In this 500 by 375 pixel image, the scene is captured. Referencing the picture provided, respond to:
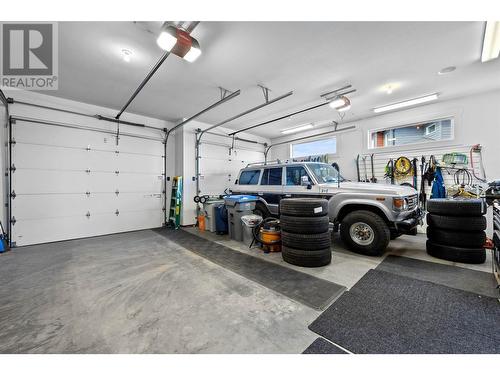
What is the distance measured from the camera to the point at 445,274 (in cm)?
274

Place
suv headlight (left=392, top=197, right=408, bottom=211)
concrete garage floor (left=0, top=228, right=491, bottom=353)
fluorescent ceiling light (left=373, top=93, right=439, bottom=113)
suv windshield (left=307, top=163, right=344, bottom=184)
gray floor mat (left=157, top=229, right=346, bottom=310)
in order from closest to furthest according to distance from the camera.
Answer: concrete garage floor (left=0, top=228, right=491, bottom=353), gray floor mat (left=157, top=229, right=346, bottom=310), suv headlight (left=392, top=197, right=408, bottom=211), suv windshield (left=307, top=163, right=344, bottom=184), fluorescent ceiling light (left=373, top=93, right=439, bottom=113)

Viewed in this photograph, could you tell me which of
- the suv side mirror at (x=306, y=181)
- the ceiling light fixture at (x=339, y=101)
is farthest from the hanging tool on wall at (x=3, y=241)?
the ceiling light fixture at (x=339, y=101)

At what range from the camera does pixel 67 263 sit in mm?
3396

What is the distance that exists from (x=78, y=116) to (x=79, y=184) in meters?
1.80

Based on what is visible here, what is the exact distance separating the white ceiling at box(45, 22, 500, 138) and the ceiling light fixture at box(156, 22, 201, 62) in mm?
282

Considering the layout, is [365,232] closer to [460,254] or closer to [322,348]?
[460,254]

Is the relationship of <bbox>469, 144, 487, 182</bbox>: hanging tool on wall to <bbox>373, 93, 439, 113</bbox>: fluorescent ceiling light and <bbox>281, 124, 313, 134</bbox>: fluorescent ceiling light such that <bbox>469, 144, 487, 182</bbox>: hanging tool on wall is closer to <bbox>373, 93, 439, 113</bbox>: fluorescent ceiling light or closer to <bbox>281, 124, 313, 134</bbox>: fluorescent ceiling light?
<bbox>373, 93, 439, 113</bbox>: fluorescent ceiling light

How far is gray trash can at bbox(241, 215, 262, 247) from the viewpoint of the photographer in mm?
4285

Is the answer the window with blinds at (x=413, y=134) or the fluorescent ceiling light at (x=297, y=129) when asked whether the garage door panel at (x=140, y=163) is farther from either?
the window with blinds at (x=413, y=134)

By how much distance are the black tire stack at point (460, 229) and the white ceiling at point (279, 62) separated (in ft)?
8.31

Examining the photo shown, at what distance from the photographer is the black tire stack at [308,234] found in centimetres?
306

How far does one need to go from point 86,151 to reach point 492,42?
334 inches

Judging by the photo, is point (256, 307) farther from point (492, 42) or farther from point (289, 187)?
point (492, 42)

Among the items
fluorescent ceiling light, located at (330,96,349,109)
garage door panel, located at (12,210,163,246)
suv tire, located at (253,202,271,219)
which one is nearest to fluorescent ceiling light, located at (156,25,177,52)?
fluorescent ceiling light, located at (330,96,349,109)
